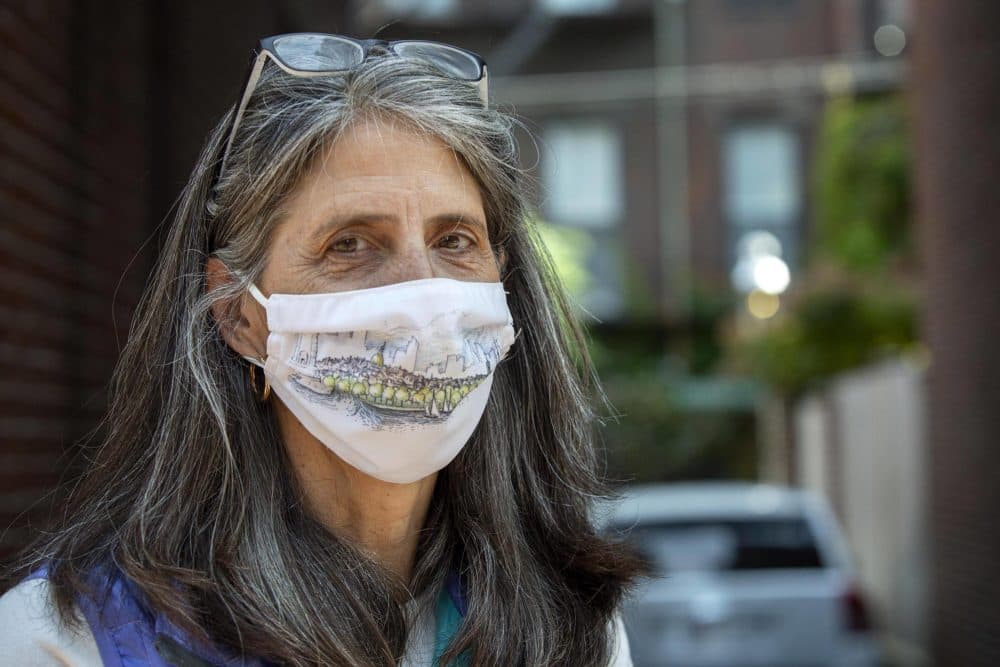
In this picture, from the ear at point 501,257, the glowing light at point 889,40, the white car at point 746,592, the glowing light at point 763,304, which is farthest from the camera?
the glowing light at point 889,40

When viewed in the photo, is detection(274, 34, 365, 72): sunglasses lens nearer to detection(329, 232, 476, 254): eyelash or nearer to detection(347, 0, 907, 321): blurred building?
detection(329, 232, 476, 254): eyelash

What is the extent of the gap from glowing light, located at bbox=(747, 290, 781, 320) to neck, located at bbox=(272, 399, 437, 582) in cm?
1880

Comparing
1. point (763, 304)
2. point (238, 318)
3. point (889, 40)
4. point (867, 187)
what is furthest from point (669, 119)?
point (238, 318)

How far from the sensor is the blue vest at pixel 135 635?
1.72 meters

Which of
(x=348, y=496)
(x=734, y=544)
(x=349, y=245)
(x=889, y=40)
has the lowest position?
(x=734, y=544)

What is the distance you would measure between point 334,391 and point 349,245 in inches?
8.8

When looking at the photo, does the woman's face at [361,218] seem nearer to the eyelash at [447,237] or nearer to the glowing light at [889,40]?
the eyelash at [447,237]

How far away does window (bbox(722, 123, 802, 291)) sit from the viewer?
26438 millimetres

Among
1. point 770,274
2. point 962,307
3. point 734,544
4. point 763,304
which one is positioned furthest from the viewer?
point 763,304

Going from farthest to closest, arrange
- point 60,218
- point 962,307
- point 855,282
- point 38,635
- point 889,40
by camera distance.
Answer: point 889,40, point 855,282, point 962,307, point 60,218, point 38,635

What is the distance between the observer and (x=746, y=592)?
8094 millimetres

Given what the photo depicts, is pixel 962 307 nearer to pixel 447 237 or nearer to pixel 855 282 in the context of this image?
pixel 447 237

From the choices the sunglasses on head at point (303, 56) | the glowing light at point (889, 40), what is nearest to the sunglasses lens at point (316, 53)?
the sunglasses on head at point (303, 56)

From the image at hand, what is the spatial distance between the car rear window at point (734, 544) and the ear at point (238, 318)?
631cm
